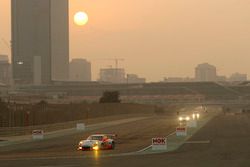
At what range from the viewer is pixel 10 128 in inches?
2509

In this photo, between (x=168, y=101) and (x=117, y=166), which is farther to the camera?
(x=168, y=101)

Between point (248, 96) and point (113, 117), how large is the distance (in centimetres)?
9590

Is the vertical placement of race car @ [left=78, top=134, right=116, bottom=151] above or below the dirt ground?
above

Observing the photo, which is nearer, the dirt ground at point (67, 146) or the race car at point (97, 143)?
the dirt ground at point (67, 146)

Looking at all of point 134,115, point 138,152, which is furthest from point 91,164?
point 134,115

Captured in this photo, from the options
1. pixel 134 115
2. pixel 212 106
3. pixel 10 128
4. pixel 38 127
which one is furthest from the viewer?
pixel 212 106

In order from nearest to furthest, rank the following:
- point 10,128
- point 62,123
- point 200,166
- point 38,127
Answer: point 200,166 → point 10,128 → point 38,127 → point 62,123

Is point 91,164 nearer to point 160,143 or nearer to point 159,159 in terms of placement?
point 159,159

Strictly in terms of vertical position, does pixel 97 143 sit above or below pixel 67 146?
above

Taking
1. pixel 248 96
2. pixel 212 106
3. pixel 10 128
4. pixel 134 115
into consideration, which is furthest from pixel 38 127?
pixel 248 96

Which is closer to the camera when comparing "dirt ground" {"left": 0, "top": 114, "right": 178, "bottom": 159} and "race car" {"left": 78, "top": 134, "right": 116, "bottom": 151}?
"dirt ground" {"left": 0, "top": 114, "right": 178, "bottom": 159}

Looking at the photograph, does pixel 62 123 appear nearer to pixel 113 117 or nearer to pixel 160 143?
pixel 113 117

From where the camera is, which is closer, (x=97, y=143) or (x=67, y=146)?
(x=97, y=143)

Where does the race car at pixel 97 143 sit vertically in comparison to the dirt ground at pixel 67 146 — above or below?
above
